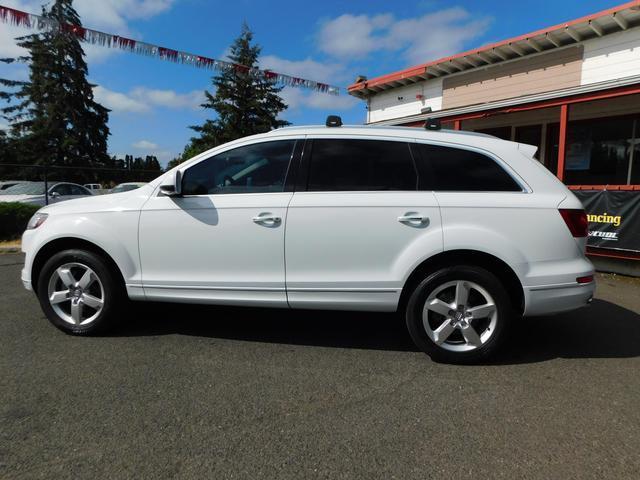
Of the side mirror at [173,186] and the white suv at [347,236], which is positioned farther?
the side mirror at [173,186]

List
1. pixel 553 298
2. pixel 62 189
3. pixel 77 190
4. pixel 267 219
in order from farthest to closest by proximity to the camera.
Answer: pixel 77 190 → pixel 62 189 → pixel 267 219 → pixel 553 298

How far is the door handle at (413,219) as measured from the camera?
11.2 ft

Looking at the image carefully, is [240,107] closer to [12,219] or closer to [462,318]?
[12,219]

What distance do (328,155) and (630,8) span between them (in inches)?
303

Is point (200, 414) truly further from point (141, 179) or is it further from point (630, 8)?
point (141, 179)

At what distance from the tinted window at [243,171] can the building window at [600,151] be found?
9447 mm

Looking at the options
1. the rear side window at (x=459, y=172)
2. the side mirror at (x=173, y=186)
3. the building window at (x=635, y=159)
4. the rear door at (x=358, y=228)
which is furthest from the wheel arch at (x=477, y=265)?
the building window at (x=635, y=159)

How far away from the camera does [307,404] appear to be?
2869 millimetres

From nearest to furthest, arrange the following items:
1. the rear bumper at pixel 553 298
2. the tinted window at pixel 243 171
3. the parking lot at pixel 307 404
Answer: the parking lot at pixel 307 404, the rear bumper at pixel 553 298, the tinted window at pixel 243 171

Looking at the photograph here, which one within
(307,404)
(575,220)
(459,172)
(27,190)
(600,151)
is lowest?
(307,404)

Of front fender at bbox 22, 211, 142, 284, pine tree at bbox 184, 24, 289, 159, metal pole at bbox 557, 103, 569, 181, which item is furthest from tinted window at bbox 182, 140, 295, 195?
pine tree at bbox 184, 24, 289, 159

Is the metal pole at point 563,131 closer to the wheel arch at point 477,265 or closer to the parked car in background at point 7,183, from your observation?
the wheel arch at point 477,265

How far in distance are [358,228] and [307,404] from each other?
52.6 inches

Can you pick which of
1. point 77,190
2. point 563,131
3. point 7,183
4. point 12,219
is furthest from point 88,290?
point 7,183
